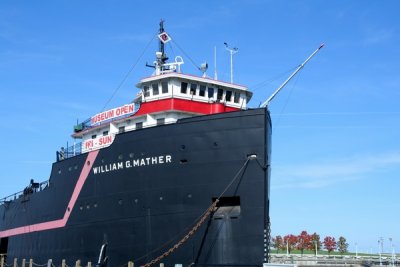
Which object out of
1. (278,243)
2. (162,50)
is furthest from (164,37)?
(278,243)

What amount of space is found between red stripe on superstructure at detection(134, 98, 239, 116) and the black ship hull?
2.11 metres

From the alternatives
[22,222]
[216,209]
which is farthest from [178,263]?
[22,222]

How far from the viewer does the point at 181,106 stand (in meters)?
22.4

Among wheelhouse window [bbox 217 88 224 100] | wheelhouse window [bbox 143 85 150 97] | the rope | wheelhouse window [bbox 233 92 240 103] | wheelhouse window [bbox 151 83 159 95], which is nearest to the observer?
the rope

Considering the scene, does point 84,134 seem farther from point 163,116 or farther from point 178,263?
point 178,263

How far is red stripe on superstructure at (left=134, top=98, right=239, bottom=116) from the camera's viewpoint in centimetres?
2200

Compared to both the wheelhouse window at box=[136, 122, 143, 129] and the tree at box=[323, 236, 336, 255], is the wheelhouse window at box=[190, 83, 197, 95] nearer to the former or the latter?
the wheelhouse window at box=[136, 122, 143, 129]

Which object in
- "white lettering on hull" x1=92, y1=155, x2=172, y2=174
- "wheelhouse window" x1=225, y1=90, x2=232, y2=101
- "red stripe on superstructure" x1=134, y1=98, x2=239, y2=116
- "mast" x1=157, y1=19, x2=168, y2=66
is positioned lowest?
"white lettering on hull" x1=92, y1=155, x2=172, y2=174

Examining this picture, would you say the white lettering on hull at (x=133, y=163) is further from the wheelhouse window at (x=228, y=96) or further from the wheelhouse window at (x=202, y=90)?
the wheelhouse window at (x=228, y=96)

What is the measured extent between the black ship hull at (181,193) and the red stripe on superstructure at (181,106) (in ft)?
6.93

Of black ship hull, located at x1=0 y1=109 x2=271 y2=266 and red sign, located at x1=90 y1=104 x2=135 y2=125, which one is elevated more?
red sign, located at x1=90 y1=104 x2=135 y2=125

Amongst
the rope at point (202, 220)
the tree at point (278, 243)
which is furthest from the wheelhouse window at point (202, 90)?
the tree at point (278, 243)

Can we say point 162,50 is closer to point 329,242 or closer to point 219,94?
point 219,94

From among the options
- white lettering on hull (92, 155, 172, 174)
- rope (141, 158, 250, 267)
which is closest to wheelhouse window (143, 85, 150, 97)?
white lettering on hull (92, 155, 172, 174)
